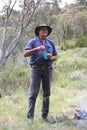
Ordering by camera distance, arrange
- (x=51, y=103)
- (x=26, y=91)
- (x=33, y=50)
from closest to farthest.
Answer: (x=33, y=50) → (x=51, y=103) → (x=26, y=91)

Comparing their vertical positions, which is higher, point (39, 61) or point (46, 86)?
point (39, 61)

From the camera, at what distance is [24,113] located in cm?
627

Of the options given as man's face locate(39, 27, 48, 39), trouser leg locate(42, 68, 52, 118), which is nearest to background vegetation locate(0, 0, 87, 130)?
trouser leg locate(42, 68, 52, 118)

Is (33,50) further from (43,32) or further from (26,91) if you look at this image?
(26,91)

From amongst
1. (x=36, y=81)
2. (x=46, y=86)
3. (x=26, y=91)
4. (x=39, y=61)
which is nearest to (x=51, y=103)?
(x=26, y=91)

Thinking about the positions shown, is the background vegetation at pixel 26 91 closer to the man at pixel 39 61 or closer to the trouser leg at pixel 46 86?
the trouser leg at pixel 46 86

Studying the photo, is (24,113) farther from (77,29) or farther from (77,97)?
(77,29)

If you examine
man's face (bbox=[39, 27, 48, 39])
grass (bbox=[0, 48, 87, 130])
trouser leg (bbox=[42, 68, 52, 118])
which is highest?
man's face (bbox=[39, 27, 48, 39])

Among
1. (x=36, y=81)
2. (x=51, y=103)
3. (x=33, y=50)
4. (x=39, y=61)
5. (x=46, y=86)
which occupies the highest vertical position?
(x=33, y=50)

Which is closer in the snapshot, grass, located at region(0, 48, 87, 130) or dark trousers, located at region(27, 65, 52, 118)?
grass, located at region(0, 48, 87, 130)

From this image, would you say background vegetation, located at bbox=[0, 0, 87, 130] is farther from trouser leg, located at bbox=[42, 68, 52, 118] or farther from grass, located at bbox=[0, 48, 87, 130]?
trouser leg, located at bbox=[42, 68, 52, 118]

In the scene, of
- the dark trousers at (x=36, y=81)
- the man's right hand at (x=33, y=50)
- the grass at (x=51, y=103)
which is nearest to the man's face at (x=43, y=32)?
the man's right hand at (x=33, y=50)

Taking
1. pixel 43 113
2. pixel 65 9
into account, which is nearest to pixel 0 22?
pixel 43 113

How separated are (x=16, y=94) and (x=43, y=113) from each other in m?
2.69
